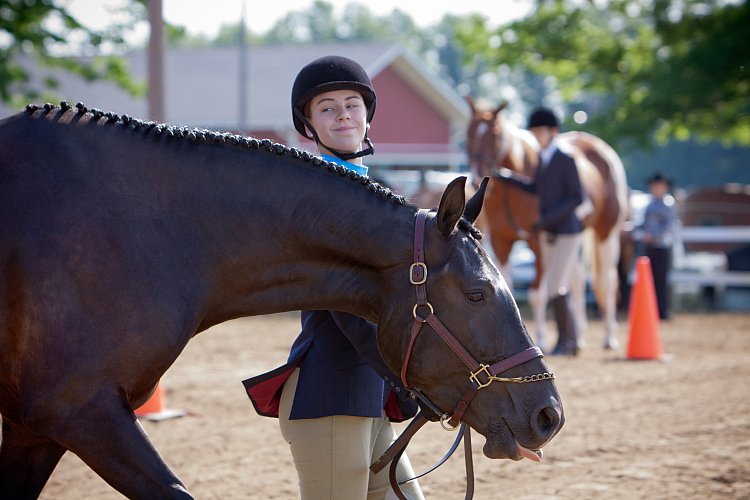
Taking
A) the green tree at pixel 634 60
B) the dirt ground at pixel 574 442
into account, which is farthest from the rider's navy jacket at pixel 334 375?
the green tree at pixel 634 60

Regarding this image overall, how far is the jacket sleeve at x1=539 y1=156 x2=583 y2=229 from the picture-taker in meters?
9.89

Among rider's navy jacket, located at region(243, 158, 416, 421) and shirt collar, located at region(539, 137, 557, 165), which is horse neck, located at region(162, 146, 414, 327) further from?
shirt collar, located at region(539, 137, 557, 165)

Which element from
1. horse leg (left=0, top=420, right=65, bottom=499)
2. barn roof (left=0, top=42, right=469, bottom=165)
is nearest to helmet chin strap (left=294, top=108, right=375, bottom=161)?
horse leg (left=0, top=420, right=65, bottom=499)

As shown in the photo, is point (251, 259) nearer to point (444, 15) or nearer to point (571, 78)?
point (571, 78)

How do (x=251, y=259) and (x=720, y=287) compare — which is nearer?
(x=251, y=259)

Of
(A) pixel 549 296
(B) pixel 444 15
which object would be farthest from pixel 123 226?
(B) pixel 444 15

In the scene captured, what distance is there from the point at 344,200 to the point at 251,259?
14.2 inches

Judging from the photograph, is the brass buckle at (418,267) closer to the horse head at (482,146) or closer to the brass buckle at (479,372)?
the brass buckle at (479,372)

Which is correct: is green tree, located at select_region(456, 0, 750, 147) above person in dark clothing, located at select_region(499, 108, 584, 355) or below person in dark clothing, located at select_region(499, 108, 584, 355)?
above

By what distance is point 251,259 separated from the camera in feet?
10.1

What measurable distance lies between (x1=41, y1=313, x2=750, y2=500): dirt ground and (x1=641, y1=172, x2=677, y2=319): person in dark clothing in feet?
15.2

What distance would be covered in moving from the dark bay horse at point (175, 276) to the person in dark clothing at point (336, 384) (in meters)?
0.20

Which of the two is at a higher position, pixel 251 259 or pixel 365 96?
pixel 365 96

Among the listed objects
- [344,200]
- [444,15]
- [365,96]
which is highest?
[444,15]
